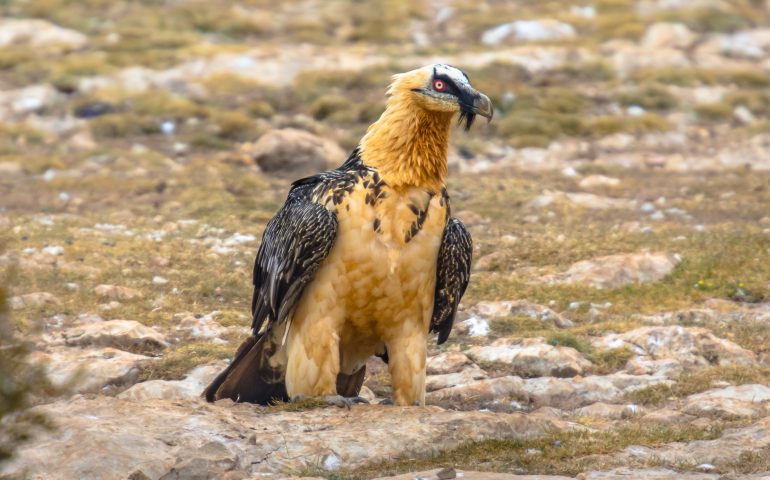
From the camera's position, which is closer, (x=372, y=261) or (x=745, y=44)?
(x=372, y=261)

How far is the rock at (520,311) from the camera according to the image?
1355 centimetres

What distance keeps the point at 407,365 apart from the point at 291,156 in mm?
12186

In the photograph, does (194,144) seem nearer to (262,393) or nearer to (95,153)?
(95,153)

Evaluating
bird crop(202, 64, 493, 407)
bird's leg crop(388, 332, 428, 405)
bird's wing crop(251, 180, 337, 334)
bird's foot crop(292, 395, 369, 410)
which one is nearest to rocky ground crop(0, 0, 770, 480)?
bird's foot crop(292, 395, 369, 410)

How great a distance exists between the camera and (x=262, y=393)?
9.96 meters

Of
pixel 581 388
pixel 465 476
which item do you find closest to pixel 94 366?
pixel 581 388

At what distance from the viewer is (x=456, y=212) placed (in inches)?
731

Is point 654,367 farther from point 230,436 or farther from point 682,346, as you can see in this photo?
point 230,436

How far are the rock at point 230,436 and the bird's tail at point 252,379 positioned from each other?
0.56 metres

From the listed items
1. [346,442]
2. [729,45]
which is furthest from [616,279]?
[729,45]

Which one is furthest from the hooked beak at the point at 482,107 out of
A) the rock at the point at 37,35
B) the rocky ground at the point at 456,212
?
the rock at the point at 37,35

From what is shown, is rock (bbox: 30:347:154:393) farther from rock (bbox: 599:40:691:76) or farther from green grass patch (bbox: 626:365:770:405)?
rock (bbox: 599:40:691:76)

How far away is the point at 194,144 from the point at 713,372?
44.6 feet

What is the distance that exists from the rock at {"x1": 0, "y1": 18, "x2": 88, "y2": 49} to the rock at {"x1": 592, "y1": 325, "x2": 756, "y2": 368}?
21.5m
